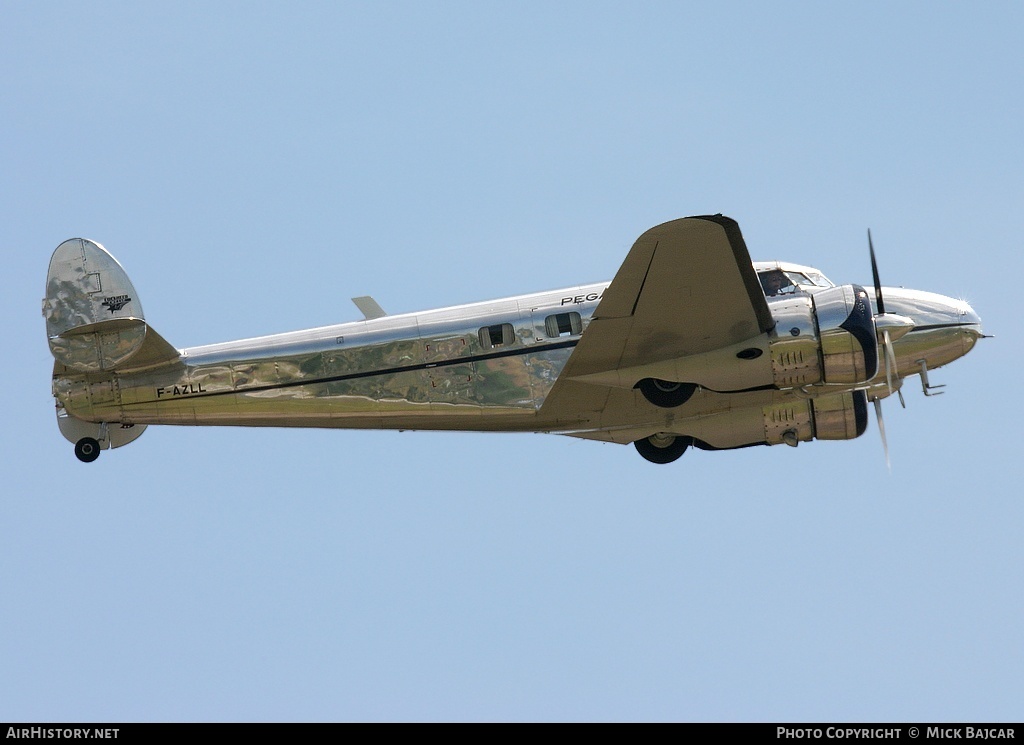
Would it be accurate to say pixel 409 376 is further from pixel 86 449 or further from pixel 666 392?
pixel 86 449

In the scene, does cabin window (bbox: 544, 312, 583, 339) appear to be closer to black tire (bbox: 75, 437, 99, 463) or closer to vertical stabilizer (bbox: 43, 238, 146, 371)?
vertical stabilizer (bbox: 43, 238, 146, 371)

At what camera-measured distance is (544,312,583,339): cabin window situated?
1769cm

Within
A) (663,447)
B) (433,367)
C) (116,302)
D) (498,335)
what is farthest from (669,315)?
(116,302)

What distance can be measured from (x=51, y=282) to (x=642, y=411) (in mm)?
8454

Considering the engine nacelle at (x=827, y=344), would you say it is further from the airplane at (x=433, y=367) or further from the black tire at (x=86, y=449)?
the black tire at (x=86, y=449)

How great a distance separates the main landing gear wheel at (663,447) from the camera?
61.6ft

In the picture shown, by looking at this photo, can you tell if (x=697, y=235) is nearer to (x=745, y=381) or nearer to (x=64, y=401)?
(x=745, y=381)

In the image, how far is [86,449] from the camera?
17891 millimetres

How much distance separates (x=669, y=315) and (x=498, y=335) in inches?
95.3


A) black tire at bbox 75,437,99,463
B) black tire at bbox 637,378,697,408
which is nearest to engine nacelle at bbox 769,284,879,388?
black tire at bbox 637,378,697,408
